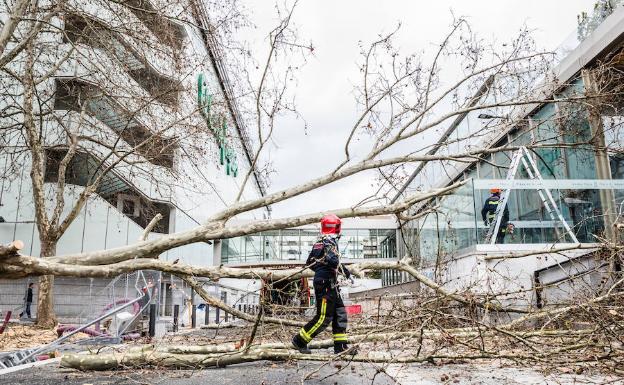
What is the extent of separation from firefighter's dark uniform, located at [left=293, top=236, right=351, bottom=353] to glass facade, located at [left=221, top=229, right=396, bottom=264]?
28.9m

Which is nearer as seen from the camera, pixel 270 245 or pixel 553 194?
pixel 553 194

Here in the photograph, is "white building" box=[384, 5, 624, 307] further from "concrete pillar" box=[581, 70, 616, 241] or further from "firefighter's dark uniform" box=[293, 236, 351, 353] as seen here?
"firefighter's dark uniform" box=[293, 236, 351, 353]

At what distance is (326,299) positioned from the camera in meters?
5.72

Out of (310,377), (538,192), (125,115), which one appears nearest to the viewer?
(310,377)

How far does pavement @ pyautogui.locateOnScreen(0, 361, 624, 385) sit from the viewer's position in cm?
464

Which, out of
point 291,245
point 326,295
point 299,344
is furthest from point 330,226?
point 291,245

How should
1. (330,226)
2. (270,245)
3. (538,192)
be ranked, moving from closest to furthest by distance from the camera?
(330,226) → (538,192) → (270,245)

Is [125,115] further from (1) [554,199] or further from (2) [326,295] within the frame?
(1) [554,199]

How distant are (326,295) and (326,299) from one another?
0.04m

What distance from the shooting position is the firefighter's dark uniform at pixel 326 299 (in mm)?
5654

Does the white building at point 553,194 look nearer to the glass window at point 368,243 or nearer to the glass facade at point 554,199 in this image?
the glass facade at point 554,199

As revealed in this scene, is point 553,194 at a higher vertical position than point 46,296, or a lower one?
higher

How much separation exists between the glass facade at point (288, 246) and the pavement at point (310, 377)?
29.1 m

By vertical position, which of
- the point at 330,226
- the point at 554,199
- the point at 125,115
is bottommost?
the point at 330,226
